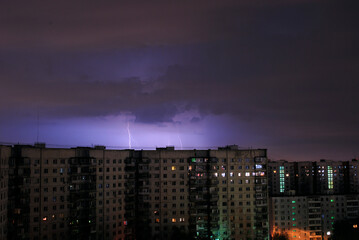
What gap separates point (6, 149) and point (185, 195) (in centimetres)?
4192

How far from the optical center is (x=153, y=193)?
293ft

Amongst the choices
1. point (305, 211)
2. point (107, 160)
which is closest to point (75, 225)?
point (107, 160)

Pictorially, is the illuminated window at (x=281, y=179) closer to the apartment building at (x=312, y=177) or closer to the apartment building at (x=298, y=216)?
the apartment building at (x=312, y=177)

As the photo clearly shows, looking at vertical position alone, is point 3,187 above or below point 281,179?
above

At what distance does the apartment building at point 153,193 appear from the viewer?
3046 inches

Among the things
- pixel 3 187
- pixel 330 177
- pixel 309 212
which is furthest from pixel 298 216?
pixel 3 187

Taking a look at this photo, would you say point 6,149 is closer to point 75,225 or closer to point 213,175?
point 75,225

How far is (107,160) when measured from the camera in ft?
279

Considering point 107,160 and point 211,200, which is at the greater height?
point 107,160

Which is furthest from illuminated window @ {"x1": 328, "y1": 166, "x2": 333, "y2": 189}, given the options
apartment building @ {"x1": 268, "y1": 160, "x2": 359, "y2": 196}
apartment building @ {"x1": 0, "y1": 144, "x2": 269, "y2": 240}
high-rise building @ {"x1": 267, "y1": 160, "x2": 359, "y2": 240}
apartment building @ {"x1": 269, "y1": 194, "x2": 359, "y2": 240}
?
apartment building @ {"x1": 0, "y1": 144, "x2": 269, "y2": 240}

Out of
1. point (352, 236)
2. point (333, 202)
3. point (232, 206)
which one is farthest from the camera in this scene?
point (333, 202)

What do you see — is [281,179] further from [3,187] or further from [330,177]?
[3,187]

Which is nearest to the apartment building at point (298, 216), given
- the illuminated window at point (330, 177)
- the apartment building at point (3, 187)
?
the illuminated window at point (330, 177)

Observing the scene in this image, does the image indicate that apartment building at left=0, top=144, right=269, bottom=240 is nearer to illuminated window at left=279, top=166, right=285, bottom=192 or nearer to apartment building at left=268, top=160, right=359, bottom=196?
apartment building at left=268, top=160, right=359, bottom=196
